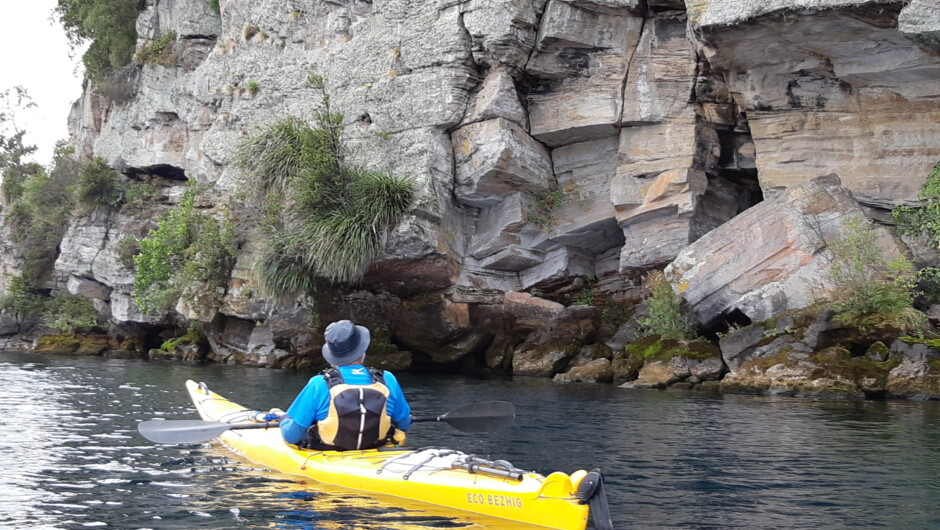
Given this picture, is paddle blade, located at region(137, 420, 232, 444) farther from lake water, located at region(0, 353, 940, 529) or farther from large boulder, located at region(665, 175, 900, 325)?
large boulder, located at region(665, 175, 900, 325)

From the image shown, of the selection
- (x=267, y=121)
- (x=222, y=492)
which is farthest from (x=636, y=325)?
(x=222, y=492)

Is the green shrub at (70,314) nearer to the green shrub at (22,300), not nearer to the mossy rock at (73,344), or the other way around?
the mossy rock at (73,344)

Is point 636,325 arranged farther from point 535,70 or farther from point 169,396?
point 169,396

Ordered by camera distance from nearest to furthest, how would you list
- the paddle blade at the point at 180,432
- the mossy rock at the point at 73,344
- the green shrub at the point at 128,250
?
the paddle blade at the point at 180,432
the green shrub at the point at 128,250
the mossy rock at the point at 73,344

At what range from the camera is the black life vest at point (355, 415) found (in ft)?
21.4

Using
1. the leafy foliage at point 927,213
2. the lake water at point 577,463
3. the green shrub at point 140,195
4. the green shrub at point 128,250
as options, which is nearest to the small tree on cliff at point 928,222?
the leafy foliage at point 927,213

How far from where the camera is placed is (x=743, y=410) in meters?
12.2

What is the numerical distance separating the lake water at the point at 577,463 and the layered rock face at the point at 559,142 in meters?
4.86

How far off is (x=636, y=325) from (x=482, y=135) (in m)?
5.72

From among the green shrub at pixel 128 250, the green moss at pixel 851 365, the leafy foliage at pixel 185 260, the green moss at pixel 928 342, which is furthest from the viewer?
the green shrub at pixel 128 250

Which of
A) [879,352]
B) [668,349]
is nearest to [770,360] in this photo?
[879,352]

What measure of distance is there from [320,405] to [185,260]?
1797cm

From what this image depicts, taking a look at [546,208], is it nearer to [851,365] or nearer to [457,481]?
[851,365]

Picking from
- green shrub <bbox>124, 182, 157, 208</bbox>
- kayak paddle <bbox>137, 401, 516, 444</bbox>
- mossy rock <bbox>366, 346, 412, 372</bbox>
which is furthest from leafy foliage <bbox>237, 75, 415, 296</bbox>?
kayak paddle <bbox>137, 401, 516, 444</bbox>
